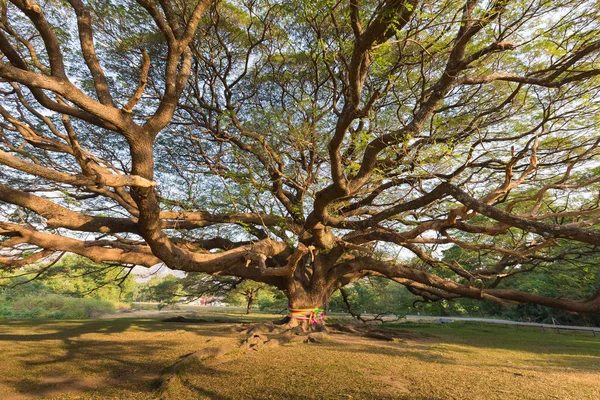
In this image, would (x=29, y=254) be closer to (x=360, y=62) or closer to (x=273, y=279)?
(x=273, y=279)

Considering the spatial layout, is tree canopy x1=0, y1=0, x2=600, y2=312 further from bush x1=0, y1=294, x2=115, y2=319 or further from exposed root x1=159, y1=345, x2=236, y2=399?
bush x1=0, y1=294, x2=115, y2=319

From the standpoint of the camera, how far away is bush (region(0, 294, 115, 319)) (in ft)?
64.3

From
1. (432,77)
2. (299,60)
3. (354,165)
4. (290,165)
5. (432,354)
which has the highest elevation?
(299,60)

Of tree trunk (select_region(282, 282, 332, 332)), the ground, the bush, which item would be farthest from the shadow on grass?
the bush

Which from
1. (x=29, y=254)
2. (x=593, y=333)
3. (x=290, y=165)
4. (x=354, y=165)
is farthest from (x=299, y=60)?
(x=593, y=333)

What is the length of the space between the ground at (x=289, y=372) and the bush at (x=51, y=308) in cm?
1728

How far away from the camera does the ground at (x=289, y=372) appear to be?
→ 304cm

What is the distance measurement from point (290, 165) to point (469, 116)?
441 cm

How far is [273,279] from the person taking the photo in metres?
8.48

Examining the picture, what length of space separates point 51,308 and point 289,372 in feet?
83.9

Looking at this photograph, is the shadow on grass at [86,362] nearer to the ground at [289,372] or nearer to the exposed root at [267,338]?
the ground at [289,372]

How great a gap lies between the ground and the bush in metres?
17.3

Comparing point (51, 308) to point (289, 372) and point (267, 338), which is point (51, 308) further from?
point (289, 372)

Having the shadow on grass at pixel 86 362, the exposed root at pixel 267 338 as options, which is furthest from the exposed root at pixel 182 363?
the shadow on grass at pixel 86 362
